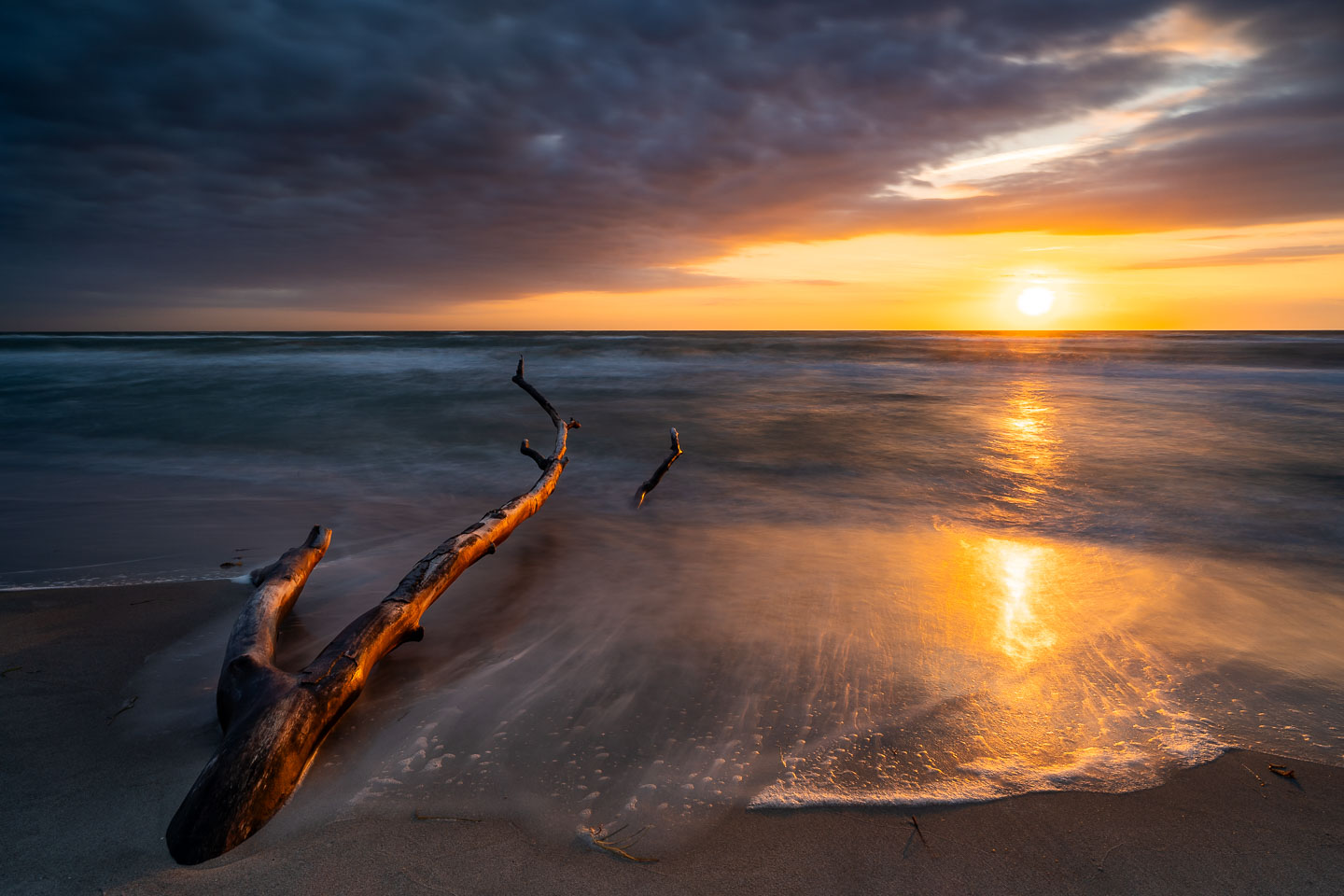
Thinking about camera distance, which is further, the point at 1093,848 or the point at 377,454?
the point at 377,454

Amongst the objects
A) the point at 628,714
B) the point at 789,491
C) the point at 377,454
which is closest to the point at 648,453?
the point at 789,491

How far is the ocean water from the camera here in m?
2.40

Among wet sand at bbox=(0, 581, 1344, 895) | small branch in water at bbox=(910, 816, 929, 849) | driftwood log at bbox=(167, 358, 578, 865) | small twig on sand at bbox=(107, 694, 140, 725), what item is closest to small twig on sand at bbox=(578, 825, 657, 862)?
wet sand at bbox=(0, 581, 1344, 895)

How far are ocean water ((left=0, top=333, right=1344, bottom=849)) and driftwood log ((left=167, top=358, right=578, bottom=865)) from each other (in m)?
0.14

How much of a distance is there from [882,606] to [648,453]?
6.76 m

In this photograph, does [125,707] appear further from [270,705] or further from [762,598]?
[762,598]

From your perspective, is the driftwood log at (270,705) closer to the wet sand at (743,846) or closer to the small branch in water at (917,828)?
the wet sand at (743,846)

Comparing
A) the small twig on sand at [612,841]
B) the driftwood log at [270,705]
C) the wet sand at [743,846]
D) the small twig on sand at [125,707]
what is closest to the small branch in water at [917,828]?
the wet sand at [743,846]

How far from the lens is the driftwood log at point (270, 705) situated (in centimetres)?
192

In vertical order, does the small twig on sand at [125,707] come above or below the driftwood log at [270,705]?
below

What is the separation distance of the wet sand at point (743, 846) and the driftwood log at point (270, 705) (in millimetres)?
89

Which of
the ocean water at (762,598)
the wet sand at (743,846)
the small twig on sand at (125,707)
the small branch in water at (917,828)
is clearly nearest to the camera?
the wet sand at (743,846)

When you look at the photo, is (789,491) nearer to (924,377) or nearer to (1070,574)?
(1070,574)

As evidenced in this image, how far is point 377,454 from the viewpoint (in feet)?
32.9
